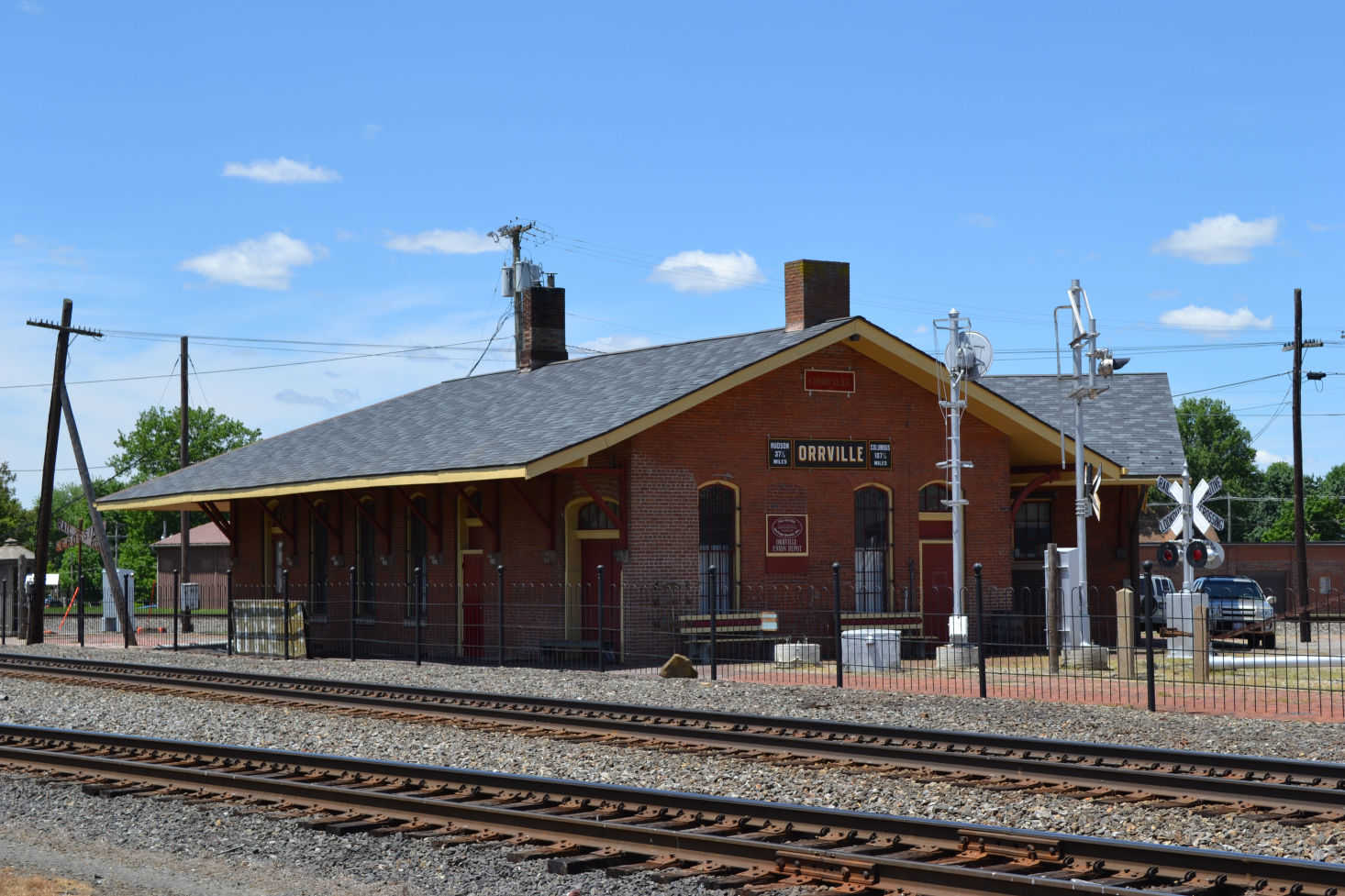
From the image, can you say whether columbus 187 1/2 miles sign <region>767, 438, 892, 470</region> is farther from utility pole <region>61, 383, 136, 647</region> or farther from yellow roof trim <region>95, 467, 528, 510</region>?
utility pole <region>61, 383, 136, 647</region>

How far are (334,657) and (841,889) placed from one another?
20958 millimetres

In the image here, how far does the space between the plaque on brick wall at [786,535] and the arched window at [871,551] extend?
115cm

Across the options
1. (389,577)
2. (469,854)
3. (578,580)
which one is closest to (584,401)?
(578,580)

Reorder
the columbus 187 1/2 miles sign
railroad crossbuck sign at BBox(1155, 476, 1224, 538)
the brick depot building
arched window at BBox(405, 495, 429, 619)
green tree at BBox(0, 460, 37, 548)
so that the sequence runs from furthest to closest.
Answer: green tree at BBox(0, 460, 37, 548)
railroad crossbuck sign at BBox(1155, 476, 1224, 538)
arched window at BBox(405, 495, 429, 619)
the columbus 187 1/2 miles sign
the brick depot building

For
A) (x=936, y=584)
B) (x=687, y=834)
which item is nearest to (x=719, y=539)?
(x=936, y=584)

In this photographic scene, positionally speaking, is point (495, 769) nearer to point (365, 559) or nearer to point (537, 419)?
point (537, 419)

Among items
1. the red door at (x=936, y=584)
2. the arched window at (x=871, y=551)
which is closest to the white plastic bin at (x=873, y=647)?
the arched window at (x=871, y=551)

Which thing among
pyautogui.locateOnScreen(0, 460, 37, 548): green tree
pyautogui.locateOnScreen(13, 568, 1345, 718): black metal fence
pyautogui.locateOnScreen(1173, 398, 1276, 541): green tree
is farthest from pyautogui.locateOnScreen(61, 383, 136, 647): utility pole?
pyautogui.locateOnScreen(1173, 398, 1276, 541): green tree

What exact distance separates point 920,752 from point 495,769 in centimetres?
339

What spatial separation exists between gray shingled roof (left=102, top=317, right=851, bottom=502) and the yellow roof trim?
5.3 inches

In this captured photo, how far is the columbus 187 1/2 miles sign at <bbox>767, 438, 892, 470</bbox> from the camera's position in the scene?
25.8 metres

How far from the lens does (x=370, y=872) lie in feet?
27.9

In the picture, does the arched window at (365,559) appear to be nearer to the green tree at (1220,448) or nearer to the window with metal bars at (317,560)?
the window with metal bars at (317,560)

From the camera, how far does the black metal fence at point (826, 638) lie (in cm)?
1867
